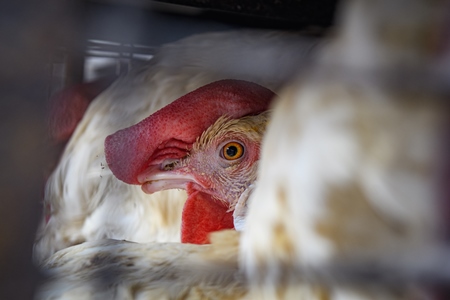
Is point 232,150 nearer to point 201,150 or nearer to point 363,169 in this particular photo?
point 201,150

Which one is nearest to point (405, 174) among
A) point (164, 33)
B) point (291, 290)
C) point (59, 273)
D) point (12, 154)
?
point (291, 290)

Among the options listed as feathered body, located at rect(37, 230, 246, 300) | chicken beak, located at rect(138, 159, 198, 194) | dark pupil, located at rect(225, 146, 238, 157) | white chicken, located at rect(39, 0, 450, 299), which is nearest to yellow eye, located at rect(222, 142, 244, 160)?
dark pupil, located at rect(225, 146, 238, 157)

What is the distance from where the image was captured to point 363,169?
45cm

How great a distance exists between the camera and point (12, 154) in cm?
47

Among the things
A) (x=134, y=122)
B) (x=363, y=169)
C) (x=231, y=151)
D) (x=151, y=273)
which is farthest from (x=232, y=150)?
(x=363, y=169)

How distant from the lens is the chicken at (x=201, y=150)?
1.27 m

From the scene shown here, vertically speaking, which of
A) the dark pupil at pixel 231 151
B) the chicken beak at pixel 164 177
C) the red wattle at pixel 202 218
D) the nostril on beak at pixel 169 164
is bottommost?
the red wattle at pixel 202 218

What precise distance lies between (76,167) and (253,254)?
3.51 feet

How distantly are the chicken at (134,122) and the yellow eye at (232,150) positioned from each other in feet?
0.53

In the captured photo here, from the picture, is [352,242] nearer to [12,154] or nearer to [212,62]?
[12,154]

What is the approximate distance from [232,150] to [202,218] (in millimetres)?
180

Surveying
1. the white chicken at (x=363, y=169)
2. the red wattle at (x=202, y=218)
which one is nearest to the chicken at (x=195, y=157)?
the red wattle at (x=202, y=218)

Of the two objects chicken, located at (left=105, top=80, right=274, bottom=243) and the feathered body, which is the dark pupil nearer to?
chicken, located at (left=105, top=80, right=274, bottom=243)

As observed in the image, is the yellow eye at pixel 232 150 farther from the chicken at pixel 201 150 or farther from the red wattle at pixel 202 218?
the red wattle at pixel 202 218
